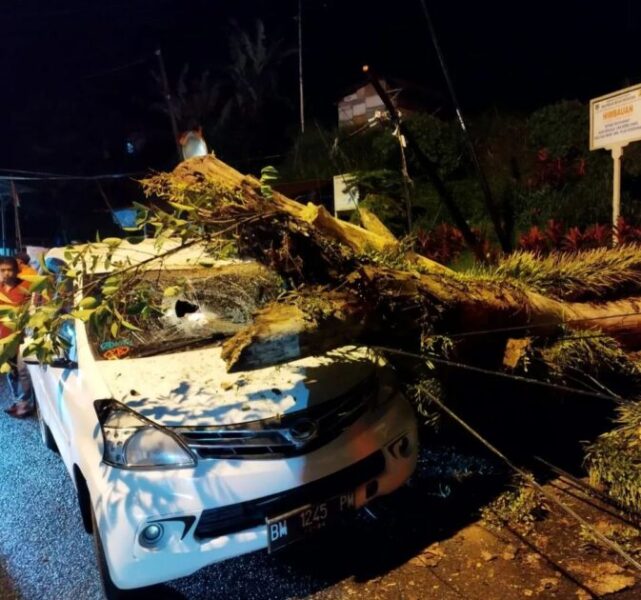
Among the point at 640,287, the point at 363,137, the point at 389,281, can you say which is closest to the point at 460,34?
the point at 363,137

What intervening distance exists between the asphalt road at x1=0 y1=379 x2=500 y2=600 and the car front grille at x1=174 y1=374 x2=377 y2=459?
2.72ft

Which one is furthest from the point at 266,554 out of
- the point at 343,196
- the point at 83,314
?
the point at 343,196

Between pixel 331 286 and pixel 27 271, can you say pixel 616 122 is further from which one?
pixel 27 271

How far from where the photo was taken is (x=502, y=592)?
2.89 m

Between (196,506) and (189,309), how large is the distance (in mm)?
1567

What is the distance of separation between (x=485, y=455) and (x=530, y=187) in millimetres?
5893

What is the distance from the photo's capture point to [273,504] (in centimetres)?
280

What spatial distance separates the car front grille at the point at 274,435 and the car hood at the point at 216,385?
0.04 meters

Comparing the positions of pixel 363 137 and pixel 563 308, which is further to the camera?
pixel 363 137

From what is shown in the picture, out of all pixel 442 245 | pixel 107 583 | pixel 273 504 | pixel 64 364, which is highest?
pixel 64 364

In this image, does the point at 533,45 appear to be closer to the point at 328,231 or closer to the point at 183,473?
the point at 328,231

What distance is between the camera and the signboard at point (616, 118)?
18.8 feet

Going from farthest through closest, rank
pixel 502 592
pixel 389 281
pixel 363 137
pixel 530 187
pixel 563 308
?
pixel 363 137 < pixel 530 187 < pixel 563 308 < pixel 389 281 < pixel 502 592

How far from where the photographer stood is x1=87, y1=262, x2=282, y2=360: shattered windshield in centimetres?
346
